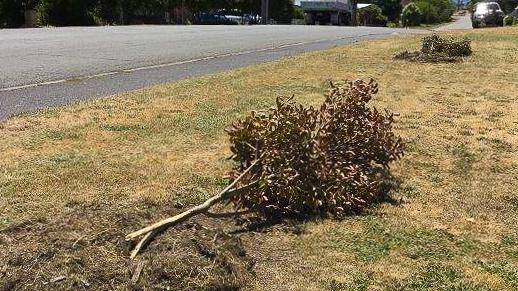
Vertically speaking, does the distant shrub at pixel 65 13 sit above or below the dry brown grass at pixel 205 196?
above

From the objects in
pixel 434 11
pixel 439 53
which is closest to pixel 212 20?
pixel 439 53

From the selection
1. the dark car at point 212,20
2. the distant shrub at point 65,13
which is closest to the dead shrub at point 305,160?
the distant shrub at point 65,13

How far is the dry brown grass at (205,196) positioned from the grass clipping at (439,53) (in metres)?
5.39

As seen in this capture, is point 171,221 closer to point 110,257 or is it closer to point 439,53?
point 110,257

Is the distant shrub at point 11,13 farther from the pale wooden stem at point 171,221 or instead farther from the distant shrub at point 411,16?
the distant shrub at point 411,16

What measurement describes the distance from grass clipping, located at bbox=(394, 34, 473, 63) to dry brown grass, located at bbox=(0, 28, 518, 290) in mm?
5386

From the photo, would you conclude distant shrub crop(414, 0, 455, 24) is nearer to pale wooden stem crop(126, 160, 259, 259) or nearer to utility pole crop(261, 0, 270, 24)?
utility pole crop(261, 0, 270, 24)

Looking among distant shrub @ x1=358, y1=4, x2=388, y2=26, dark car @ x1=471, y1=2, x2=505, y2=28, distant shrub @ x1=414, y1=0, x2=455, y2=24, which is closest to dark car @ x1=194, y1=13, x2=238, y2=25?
dark car @ x1=471, y1=2, x2=505, y2=28

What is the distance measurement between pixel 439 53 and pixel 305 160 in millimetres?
10774

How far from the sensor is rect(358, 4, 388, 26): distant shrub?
74312mm

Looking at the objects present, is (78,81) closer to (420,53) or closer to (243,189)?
(243,189)

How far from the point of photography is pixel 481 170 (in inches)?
197

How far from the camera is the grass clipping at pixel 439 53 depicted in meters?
13.2

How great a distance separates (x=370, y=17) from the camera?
75.0 metres
